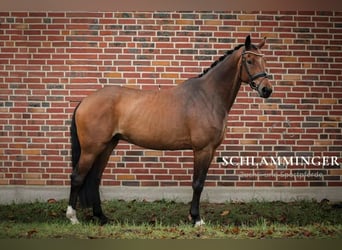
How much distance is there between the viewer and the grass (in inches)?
184

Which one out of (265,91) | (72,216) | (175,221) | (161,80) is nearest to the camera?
(265,91)

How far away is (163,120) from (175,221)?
1.19 metres

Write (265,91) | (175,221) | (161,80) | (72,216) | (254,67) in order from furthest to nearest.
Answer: (161,80), (175,221), (72,216), (254,67), (265,91)

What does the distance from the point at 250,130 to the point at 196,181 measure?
1574 millimetres

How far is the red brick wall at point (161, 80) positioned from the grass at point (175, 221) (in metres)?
0.39

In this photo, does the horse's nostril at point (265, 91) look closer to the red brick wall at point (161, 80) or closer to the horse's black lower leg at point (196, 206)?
the horse's black lower leg at point (196, 206)

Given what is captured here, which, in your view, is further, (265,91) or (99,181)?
(99,181)

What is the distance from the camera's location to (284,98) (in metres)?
6.36

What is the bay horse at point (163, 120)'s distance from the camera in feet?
16.6

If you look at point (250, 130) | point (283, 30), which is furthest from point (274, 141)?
point (283, 30)

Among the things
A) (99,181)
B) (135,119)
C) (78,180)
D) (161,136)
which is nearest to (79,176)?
(78,180)

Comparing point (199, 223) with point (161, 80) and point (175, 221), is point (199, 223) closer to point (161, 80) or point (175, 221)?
point (175, 221)

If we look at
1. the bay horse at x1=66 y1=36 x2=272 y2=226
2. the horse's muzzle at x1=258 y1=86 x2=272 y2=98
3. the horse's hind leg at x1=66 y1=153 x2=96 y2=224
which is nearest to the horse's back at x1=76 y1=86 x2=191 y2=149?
the bay horse at x1=66 y1=36 x2=272 y2=226

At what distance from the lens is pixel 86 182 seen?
5184 mm
